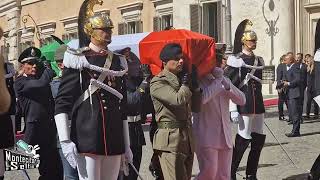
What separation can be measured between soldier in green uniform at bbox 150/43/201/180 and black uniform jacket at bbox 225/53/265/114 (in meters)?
2.46

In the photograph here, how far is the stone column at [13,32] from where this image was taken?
42.6 meters

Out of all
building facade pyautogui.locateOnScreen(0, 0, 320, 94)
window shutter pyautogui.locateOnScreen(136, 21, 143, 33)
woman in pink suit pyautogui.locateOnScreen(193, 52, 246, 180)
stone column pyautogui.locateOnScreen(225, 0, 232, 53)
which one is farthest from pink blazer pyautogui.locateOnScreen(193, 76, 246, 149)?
window shutter pyautogui.locateOnScreen(136, 21, 143, 33)

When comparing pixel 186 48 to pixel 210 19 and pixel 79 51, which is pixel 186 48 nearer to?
pixel 79 51

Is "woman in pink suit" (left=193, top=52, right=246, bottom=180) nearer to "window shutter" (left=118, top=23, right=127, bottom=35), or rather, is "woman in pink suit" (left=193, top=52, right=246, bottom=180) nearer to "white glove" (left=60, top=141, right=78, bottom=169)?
"white glove" (left=60, top=141, right=78, bottom=169)

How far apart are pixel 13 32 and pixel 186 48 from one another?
38.2 metres

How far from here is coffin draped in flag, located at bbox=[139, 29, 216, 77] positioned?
6.64m

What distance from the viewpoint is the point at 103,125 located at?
5422mm

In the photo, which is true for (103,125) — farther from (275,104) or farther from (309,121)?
(275,104)

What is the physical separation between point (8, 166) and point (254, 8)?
17128 millimetres

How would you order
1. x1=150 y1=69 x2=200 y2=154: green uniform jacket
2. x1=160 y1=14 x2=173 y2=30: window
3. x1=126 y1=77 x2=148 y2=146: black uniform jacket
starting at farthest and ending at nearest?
x1=160 y1=14 x2=173 y2=30: window
x1=126 y1=77 x2=148 y2=146: black uniform jacket
x1=150 y1=69 x2=200 y2=154: green uniform jacket

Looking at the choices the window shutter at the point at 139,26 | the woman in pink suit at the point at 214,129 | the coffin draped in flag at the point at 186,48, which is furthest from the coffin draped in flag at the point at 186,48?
the window shutter at the point at 139,26

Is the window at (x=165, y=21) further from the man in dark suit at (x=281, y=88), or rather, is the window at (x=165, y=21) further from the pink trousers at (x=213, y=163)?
the pink trousers at (x=213, y=163)

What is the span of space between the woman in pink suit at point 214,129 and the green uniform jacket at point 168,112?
62cm

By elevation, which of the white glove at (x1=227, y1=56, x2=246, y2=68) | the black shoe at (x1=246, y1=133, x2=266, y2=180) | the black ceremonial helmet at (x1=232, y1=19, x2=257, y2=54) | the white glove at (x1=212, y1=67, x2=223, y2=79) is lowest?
the black shoe at (x1=246, y1=133, x2=266, y2=180)
